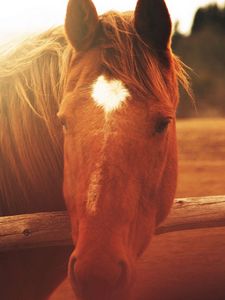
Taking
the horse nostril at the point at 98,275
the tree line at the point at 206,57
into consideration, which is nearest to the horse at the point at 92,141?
the horse nostril at the point at 98,275

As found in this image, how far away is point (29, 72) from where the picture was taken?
95.9 inches

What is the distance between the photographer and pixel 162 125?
76.8 inches

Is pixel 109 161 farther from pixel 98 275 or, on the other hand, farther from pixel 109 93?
pixel 98 275

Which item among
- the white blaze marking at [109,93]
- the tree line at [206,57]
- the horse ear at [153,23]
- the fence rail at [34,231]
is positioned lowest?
the tree line at [206,57]

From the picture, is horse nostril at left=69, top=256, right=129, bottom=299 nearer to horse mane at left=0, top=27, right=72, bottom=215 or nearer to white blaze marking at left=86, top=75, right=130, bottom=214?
white blaze marking at left=86, top=75, right=130, bottom=214

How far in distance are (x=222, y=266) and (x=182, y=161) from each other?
759cm

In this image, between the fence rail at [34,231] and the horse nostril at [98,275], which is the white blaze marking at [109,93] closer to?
the horse nostril at [98,275]

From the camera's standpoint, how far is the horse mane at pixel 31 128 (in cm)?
237

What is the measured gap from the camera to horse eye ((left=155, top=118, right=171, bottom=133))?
1924 millimetres

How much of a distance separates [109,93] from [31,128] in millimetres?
660

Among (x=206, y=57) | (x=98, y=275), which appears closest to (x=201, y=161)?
(x=98, y=275)

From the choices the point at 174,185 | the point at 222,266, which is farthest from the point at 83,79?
the point at 222,266

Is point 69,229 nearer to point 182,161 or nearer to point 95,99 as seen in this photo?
point 95,99

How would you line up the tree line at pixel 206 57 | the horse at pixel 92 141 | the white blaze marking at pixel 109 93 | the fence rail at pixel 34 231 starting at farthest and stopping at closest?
the tree line at pixel 206 57 → the fence rail at pixel 34 231 → the white blaze marking at pixel 109 93 → the horse at pixel 92 141
